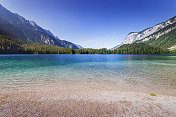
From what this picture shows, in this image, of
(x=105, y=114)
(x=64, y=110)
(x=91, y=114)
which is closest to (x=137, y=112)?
(x=105, y=114)

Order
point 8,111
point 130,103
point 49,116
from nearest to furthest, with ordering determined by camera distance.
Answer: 1. point 49,116
2. point 8,111
3. point 130,103

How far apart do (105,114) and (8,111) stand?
20.6ft

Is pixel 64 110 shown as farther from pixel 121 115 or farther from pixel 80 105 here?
pixel 121 115

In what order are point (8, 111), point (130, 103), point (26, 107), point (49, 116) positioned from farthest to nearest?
1. point (130, 103)
2. point (26, 107)
3. point (8, 111)
4. point (49, 116)

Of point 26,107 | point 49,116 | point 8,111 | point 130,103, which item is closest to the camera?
point 49,116

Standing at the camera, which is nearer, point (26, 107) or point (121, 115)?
point (121, 115)

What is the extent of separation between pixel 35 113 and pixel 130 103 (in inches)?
271

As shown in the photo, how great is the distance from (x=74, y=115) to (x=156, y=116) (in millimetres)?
5036

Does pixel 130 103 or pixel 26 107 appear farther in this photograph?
pixel 130 103

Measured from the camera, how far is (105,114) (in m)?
5.41

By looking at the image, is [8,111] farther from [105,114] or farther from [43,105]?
[105,114]

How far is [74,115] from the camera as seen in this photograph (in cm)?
529

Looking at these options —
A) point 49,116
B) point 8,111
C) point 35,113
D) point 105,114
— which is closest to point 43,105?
point 35,113

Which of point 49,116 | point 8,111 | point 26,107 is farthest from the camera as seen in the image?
point 26,107
